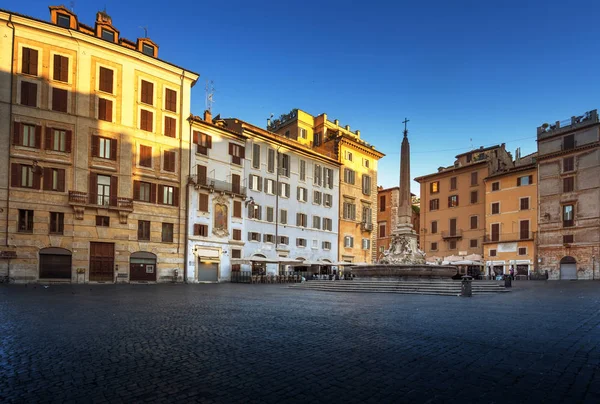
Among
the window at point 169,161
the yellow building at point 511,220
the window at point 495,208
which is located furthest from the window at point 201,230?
the window at point 495,208

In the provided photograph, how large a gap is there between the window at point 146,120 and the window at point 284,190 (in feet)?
46.4

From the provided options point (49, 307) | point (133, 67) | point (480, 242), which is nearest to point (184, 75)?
point (133, 67)

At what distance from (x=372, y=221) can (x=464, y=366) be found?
47397 millimetres

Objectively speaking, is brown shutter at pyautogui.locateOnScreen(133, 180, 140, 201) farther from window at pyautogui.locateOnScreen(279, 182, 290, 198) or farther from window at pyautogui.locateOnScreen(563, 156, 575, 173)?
window at pyautogui.locateOnScreen(563, 156, 575, 173)

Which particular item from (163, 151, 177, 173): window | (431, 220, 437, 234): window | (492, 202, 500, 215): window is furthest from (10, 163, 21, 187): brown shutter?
(492, 202, 500, 215): window

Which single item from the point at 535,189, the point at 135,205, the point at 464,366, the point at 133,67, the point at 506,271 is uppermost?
the point at 133,67

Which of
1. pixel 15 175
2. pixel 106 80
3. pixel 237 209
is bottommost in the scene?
pixel 237 209

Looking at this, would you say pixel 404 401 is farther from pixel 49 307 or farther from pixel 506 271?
pixel 506 271

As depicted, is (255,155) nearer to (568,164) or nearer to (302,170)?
(302,170)

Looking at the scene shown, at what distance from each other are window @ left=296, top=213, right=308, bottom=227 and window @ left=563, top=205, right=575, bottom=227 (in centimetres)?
2705

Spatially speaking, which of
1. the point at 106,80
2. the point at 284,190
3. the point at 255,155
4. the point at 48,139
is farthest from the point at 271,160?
the point at 48,139

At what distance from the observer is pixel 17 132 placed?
27.7 m

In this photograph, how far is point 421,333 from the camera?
7809 millimetres

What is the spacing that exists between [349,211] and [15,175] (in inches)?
1310
